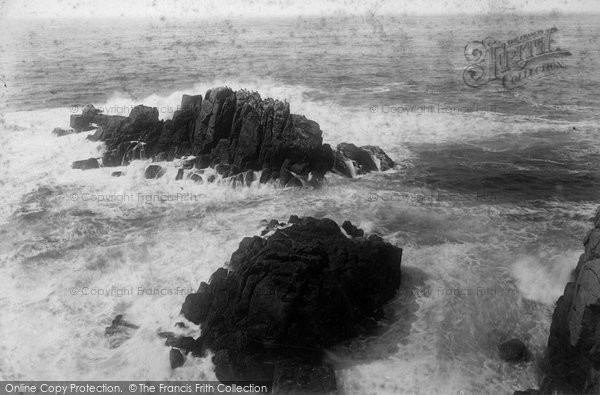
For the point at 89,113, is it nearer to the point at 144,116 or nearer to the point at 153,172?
the point at 144,116

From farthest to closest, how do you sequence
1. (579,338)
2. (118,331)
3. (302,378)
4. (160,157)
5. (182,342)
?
(160,157), (118,331), (182,342), (302,378), (579,338)

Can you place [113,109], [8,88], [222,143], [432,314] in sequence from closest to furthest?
[432,314]
[222,143]
[113,109]
[8,88]

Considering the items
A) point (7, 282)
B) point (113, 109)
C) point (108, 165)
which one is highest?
point (113, 109)

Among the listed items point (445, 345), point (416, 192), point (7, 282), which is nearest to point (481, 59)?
point (416, 192)

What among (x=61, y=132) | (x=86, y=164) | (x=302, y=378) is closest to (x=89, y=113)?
(x=61, y=132)

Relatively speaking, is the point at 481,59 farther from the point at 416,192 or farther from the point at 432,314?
the point at 432,314

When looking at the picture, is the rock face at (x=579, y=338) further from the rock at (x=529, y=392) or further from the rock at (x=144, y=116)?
the rock at (x=144, y=116)

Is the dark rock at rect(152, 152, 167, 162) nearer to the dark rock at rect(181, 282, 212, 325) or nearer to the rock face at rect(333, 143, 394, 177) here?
the rock face at rect(333, 143, 394, 177)
